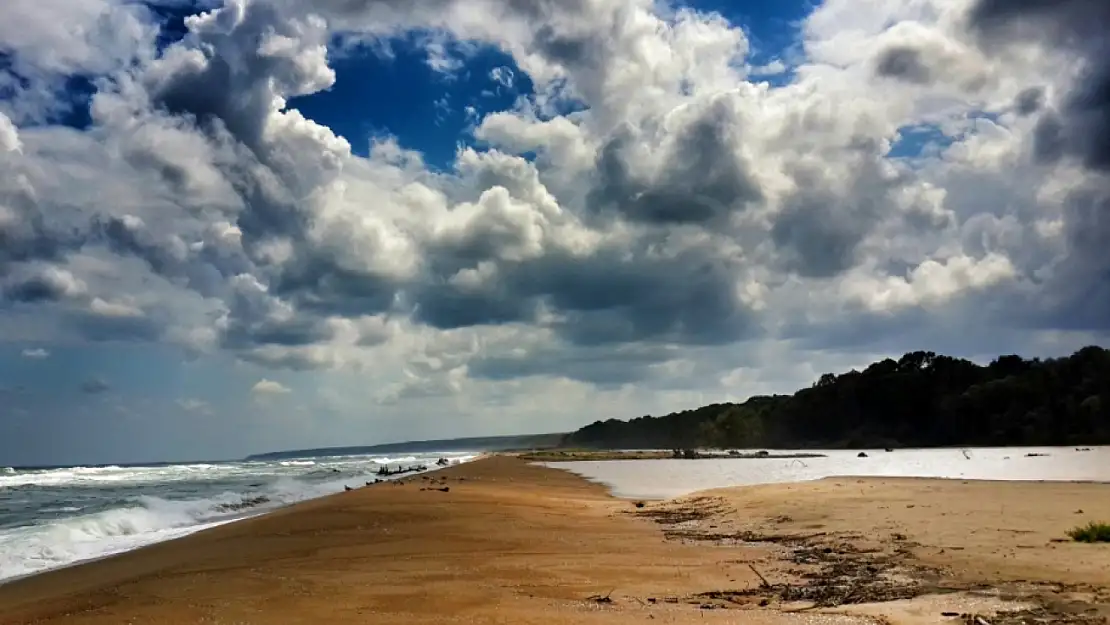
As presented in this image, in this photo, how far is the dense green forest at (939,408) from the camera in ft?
331

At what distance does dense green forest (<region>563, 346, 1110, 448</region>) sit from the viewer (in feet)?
331

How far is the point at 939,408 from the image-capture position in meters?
118

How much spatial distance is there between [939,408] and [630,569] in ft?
391

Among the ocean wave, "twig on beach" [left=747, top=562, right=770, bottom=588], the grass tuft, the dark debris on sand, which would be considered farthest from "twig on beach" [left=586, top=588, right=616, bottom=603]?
the ocean wave

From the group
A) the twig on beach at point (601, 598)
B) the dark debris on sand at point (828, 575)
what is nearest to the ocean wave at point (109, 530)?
the twig on beach at point (601, 598)

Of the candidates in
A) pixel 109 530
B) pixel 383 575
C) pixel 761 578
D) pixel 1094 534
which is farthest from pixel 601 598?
pixel 109 530

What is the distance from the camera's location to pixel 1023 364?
5022 inches

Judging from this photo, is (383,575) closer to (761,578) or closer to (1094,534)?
(761,578)

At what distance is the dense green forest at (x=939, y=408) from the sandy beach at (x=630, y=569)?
92.2 m

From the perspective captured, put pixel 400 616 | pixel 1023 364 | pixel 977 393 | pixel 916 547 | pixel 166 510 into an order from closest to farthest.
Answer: pixel 400 616 < pixel 916 547 < pixel 166 510 < pixel 977 393 < pixel 1023 364

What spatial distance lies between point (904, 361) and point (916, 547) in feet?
440

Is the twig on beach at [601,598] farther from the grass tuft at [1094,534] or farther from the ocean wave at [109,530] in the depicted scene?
the ocean wave at [109,530]

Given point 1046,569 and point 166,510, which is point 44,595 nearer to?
point 1046,569

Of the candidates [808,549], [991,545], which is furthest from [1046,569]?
[808,549]
